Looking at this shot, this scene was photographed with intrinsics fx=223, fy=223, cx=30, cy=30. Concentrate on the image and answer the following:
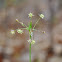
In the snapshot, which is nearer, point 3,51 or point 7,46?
point 3,51

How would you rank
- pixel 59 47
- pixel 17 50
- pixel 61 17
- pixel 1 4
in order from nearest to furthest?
1. pixel 59 47
2. pixel 17 50
3. pixel 61 17
4. pixel 1 4

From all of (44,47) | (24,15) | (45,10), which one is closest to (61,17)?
(45,10)

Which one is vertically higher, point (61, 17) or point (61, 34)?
point (61, 17)

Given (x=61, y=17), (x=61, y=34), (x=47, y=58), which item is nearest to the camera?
(x=47, y=58)

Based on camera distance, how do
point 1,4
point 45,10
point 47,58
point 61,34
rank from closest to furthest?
point 47,58 < point 61,34 < point 45,10 < point 1,4

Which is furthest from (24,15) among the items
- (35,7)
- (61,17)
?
(61,17)

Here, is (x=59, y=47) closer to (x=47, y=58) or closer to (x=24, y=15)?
(x=47, y=58)

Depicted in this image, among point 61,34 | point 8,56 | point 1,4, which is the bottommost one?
point 8,56

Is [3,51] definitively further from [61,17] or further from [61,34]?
[61,17]

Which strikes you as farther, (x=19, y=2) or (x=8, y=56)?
(x=19, y=2)
